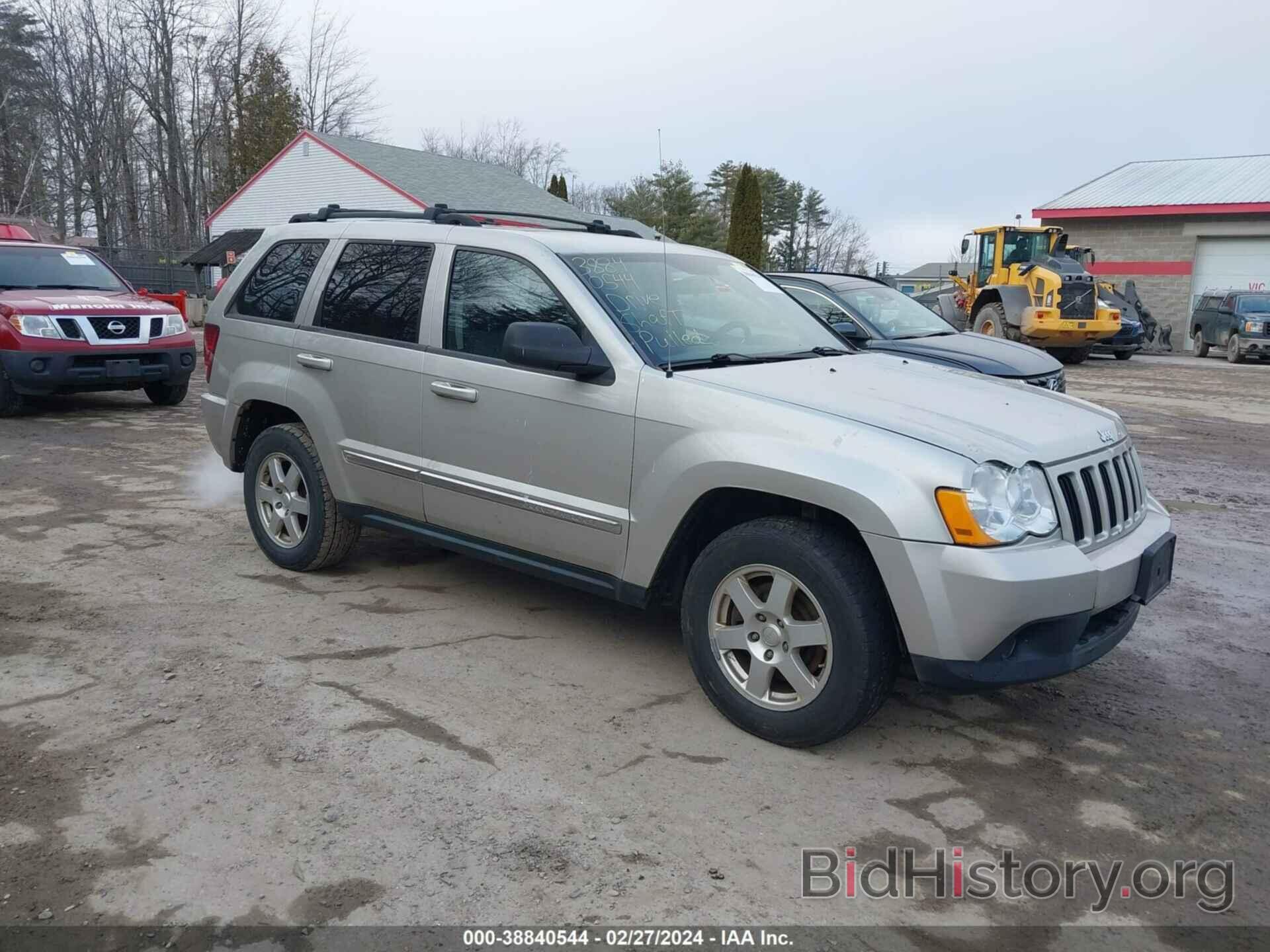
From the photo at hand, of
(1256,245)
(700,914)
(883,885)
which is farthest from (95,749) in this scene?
(1256,245)

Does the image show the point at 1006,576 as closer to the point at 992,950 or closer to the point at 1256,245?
the point at 992,950

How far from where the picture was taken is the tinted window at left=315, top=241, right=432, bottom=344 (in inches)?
195

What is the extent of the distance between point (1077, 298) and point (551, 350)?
744 inches

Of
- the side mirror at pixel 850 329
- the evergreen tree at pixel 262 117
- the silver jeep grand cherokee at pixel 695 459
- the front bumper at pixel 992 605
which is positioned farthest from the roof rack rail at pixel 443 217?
the evergreen tree at pixel 262 117

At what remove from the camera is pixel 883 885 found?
2.97 metres

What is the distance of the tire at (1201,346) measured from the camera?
26266 millimetres

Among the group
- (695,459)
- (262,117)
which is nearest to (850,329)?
(695,459)

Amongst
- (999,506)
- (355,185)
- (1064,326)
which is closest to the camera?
(999,506)

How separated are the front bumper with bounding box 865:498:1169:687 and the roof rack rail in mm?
2555

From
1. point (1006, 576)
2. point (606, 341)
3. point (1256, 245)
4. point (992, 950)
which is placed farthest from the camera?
point (1256, 245)

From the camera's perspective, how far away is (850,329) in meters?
9.36

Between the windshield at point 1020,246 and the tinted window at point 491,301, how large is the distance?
1984cm

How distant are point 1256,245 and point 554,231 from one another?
101ft

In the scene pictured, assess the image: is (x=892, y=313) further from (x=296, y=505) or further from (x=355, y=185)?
(x=355, y=185)
